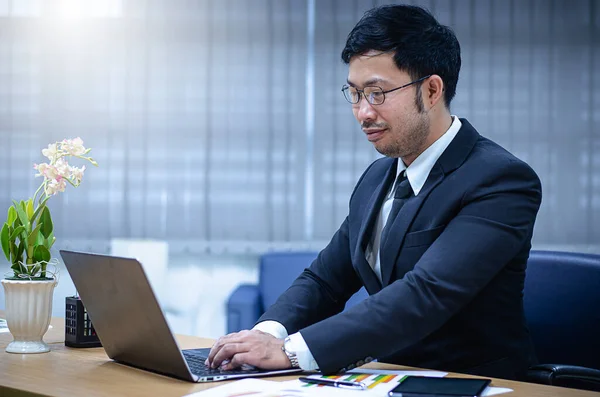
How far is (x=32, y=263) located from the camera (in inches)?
66.3

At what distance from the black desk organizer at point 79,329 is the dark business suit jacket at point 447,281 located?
41 centimetres

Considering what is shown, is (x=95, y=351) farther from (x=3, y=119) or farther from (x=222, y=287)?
(x=3, y=119)

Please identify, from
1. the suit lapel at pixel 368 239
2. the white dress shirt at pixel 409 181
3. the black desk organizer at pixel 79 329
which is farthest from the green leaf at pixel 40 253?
the suit lapel at pixel 368 239

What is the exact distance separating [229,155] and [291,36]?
76 centimetres

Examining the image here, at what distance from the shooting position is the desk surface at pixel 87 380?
1.26 meters

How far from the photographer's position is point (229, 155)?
4.29m

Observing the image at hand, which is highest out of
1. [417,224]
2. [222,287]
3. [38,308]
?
[417,224]

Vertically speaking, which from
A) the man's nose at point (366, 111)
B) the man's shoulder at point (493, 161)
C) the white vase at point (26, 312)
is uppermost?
the man's nose at point (366, 111)

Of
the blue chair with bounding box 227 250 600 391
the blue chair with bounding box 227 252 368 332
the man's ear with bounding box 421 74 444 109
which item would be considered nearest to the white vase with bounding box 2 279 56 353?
the man's ear with bounding box 421 74 444 109

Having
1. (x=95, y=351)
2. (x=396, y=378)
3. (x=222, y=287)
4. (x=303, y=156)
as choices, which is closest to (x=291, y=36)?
(x=303, y=156)

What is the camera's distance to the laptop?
4.28 ft

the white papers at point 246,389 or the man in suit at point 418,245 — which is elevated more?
the man in suit at point 418,245

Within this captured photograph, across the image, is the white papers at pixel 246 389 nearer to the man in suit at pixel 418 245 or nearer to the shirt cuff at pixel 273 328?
the man in suit at pixel 418 245

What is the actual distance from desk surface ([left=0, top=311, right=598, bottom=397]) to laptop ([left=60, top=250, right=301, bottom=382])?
0.03 m
